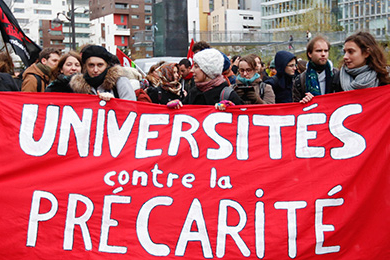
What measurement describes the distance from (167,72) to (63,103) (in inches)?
88.6

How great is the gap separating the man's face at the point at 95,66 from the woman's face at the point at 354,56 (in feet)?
6.58

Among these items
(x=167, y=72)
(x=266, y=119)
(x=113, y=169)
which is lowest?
(x=113, y=169)

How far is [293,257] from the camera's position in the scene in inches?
136

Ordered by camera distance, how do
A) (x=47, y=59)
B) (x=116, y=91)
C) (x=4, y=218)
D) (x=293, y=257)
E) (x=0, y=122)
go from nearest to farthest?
(x=293, y=257) < (x=4, y=218) < (x=0, y=122) < (x=116, y=91) < (x=47, y=59)

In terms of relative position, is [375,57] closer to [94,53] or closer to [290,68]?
[290,68]

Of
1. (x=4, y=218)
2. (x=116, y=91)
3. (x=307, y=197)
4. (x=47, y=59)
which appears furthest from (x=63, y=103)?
(x=307, y=197)

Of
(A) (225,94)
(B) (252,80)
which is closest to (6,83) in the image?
(A) (225,94)

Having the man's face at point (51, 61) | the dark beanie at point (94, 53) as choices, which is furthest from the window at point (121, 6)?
the dark beanie at point (94, 53)

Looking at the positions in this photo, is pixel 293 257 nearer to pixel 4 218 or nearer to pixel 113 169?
pixel 113 169

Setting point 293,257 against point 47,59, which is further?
point 47,59

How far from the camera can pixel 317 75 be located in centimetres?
436

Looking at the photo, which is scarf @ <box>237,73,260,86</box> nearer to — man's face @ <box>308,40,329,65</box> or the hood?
the hood

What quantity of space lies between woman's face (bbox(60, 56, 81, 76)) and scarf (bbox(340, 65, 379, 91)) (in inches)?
97.8

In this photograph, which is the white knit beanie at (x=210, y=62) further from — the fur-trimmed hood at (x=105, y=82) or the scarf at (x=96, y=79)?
the scarf at (x=96, y=79)
